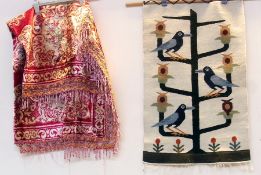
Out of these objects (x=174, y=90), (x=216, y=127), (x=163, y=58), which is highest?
(x=163, y=58)

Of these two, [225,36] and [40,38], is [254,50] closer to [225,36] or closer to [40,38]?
[225,36]

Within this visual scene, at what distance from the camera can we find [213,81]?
1.68 metres

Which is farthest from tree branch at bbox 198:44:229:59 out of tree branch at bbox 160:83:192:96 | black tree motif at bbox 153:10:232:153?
tree branch at bbox 160:83:192:96

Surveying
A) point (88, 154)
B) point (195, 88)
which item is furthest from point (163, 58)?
point (88, 154)

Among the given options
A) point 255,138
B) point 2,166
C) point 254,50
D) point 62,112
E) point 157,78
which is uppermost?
point 254,50

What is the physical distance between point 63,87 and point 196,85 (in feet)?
1.74

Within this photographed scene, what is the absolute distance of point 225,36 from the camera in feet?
5.56

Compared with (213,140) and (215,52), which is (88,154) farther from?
(215,52)

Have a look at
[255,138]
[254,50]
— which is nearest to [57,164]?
[255,138]

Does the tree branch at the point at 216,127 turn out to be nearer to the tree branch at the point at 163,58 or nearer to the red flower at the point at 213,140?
the red flower at the point at 213,140

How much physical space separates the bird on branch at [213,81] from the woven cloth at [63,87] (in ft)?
1.27

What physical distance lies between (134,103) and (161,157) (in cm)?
25

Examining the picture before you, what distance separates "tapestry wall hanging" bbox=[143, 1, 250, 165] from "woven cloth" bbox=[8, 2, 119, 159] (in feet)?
0.62

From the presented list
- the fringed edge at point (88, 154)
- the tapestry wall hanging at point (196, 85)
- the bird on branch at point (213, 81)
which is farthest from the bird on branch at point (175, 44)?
the fringed edge at point (88, 154)
